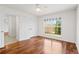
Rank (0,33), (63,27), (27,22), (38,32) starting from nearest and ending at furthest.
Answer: (0,33), (63,27), (27,22), (38,32)

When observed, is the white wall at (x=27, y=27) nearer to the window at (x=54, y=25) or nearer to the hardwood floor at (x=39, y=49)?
the window at (x=54, y=25)

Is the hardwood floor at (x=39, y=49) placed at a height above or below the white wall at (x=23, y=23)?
below

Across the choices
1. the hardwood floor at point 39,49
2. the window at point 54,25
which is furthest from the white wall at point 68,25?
the hardwood floor at point 39,49

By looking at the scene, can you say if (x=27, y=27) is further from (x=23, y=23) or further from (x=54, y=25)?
(x=54, y=25)

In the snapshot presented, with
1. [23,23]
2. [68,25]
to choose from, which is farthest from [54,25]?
[23,23]

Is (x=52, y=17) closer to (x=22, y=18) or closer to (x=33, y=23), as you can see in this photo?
(x=33, y=23)

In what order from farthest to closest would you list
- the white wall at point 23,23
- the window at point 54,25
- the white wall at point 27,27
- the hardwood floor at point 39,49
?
1. the window at point 54,25
2. the white wall at point 27,27
3. the white wall at point 23,23
4. the hardwood floor at point 39,49

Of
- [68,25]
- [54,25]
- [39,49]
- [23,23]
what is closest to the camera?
[39,49]

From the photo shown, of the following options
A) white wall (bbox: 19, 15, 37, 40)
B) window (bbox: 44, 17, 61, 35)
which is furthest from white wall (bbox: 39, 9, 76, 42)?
white wall (bbox: 19, 15, 37, 40)

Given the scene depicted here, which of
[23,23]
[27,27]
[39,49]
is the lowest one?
[39,49]

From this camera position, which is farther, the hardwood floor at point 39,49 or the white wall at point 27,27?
the white wall at point 27,27
